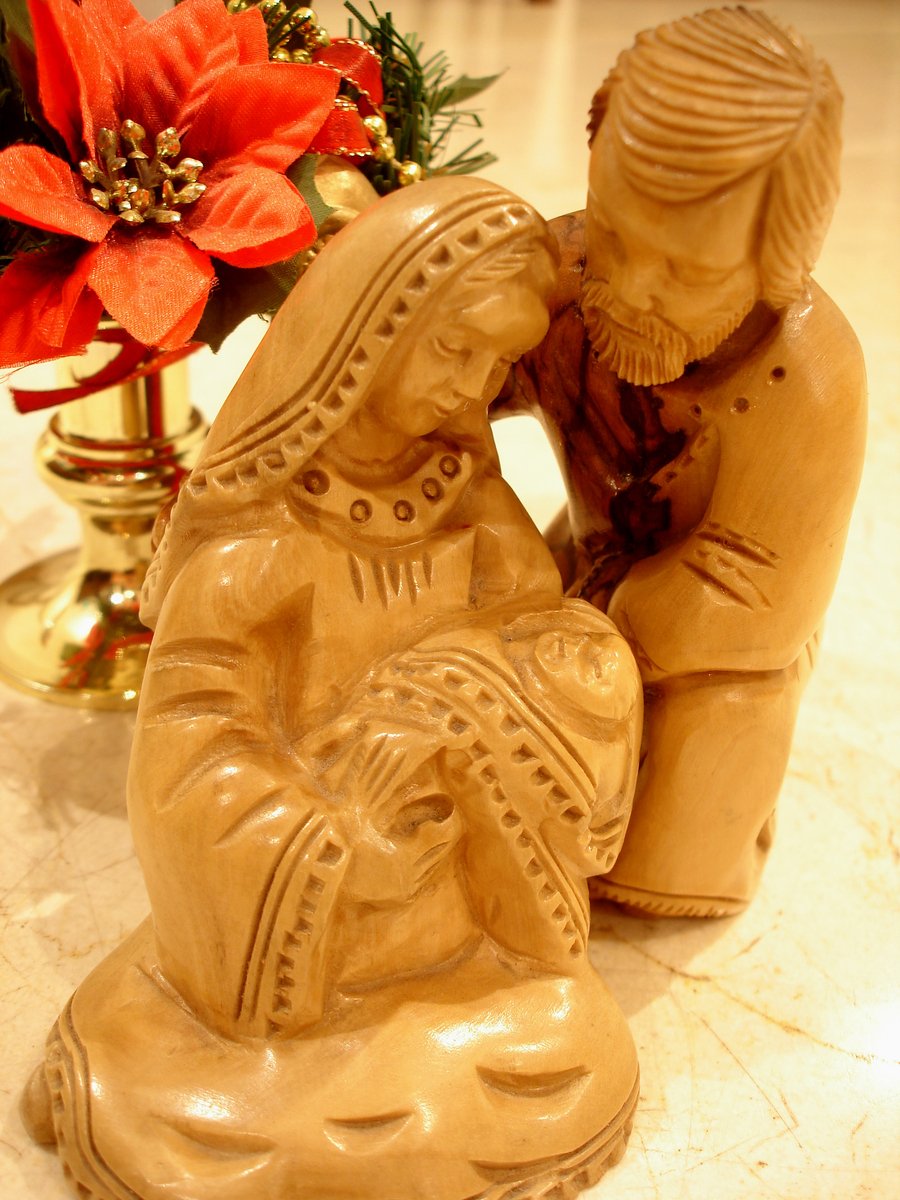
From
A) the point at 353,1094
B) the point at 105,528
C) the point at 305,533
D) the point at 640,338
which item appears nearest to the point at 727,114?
the point at 640,338

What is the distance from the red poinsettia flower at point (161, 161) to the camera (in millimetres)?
809

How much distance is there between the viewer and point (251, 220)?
0.82 m

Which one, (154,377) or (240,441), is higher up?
(240,441)

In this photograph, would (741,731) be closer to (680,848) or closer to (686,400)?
(680,848)

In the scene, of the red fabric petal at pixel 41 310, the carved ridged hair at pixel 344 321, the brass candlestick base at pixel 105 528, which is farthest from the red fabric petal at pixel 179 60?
the brass candlestick base at pixel 105 528

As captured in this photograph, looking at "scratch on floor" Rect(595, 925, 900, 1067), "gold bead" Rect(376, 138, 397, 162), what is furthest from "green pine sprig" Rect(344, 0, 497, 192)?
"scratch on floor" Rect(595, 925, 900, 1067)

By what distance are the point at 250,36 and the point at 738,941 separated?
0.70 m

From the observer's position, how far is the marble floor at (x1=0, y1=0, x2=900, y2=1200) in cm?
83

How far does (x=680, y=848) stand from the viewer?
2.98ft

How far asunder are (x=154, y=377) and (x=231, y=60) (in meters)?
0.38

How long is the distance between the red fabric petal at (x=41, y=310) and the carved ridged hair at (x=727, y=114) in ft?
1.21

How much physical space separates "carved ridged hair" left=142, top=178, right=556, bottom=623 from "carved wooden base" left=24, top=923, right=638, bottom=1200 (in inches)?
11.4

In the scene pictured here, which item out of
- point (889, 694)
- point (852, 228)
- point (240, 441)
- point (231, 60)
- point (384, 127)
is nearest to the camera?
point (240, 441)

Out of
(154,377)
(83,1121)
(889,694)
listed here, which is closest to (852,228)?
(889,694)
